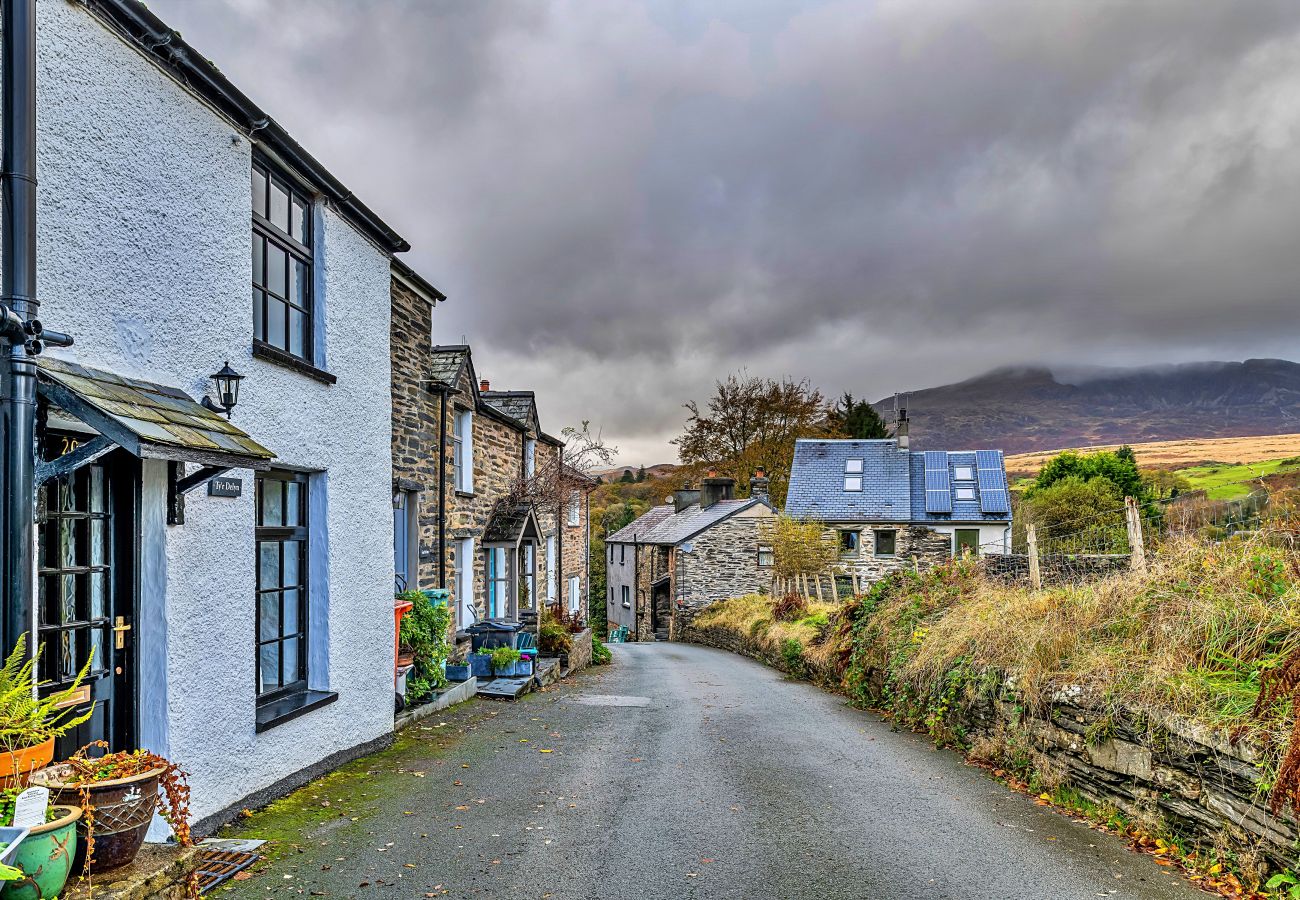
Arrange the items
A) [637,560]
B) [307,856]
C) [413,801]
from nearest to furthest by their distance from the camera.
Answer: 1. [307,856]
2. [413,801]
3. [637,560]

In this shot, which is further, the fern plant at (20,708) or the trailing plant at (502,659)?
Result: the trailing plant at (502,659)

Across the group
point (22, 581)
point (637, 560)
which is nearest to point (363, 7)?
point (22, 581)

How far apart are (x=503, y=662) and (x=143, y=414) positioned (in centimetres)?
1002

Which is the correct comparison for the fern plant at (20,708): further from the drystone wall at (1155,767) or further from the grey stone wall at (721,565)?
the grey stone wall at (721,565)

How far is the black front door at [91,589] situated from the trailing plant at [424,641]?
5.63m

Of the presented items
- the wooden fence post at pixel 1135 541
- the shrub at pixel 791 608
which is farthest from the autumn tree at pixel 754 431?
the wooden fence post at pixel 1135 541

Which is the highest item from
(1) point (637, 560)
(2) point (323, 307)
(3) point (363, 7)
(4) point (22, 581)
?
(3) point (363, 7)

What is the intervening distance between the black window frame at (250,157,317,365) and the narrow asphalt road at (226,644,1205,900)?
3998 millimetres

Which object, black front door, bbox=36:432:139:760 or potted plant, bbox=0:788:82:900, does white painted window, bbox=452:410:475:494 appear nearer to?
black front door, bbox=36:432:139:760

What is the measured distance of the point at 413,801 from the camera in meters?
7.11

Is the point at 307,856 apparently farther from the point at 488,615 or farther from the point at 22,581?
the point at 488,615

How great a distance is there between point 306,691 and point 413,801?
1684 millimetres

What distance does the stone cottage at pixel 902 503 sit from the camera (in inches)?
1459

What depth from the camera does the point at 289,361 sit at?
7281 millimetres
